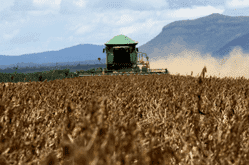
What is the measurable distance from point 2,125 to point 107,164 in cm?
197

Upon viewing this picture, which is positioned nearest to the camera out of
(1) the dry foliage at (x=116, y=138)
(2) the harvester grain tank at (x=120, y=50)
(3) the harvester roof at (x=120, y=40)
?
(1) the dry foliage at (x=116, y=138)

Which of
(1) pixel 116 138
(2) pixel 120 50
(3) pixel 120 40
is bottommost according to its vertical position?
(1) pixel 116 138

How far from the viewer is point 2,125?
2.51 m

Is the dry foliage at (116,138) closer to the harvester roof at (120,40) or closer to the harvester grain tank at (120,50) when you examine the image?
the harvester grain tank at (120,50)

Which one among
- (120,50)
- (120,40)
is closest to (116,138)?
(120,40)

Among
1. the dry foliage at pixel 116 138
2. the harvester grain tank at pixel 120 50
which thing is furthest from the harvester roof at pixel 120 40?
the dry foliage at pixel 116 138

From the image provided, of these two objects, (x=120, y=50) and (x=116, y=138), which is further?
(x=120, y=50)

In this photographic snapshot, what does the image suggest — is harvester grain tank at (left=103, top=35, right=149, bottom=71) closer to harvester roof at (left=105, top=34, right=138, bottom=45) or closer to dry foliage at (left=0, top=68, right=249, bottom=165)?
harvester roof at (left=105, top=34, right=138, bottom=45)

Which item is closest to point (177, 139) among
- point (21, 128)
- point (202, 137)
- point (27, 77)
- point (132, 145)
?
point (202, 137)

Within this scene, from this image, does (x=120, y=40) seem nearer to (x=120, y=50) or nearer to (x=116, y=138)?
(x=120, y=50)

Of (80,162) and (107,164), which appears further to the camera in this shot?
(107,164)

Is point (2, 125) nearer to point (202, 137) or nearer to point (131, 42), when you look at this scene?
point (202, 137)

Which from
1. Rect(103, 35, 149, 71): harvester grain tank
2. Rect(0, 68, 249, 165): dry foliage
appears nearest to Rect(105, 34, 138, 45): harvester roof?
Rect(103, 35, 149, 71): harvester grain tank

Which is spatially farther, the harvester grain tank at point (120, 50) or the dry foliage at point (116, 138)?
the harvester grain tank at point (120, 50)
